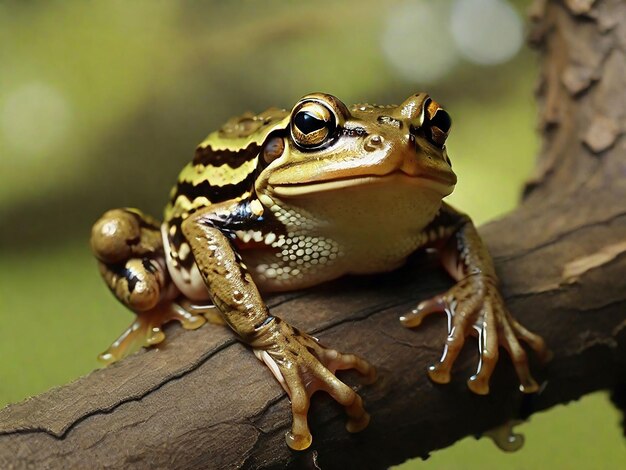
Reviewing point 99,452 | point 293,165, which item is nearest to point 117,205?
point 293,165

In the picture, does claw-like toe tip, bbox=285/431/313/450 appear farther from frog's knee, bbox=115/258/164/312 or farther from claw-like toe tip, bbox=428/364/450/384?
frog's knee, bbox=115/258/164/312

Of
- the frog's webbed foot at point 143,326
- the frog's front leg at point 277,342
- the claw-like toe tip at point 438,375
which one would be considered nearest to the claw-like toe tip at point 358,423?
the frog's front leg at point 277,342

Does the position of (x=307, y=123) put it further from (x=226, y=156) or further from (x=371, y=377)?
(x=371, y=377)

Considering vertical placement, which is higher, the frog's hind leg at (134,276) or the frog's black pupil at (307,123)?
the frog's black pupil at (307,123)

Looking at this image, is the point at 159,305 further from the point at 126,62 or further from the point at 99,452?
the point at 126,62

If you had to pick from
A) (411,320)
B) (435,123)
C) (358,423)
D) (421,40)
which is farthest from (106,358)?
(421,40)

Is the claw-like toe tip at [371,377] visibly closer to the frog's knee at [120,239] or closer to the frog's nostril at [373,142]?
the frog's nostril at [373,142]

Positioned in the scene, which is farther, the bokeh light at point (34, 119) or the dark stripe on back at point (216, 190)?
the bokeh light at point (34, 119)
